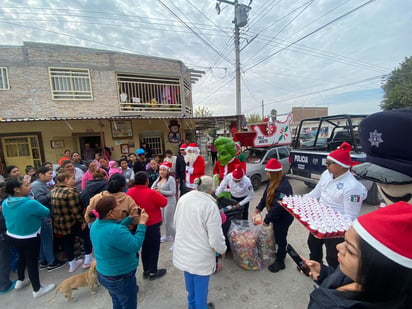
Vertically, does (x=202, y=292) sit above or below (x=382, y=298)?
below

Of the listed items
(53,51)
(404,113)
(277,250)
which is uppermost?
(53,51)

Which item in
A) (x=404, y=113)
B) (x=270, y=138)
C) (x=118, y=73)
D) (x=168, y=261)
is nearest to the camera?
(x=404, y=113)

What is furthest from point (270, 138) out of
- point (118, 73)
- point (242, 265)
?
point (118, 73)

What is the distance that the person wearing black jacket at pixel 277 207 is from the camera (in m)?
2.54

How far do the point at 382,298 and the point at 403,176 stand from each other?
604mm

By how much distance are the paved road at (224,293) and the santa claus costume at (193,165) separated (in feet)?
6.45

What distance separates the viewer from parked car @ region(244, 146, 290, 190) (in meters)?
6.48

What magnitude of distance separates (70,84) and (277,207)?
10.9 metres

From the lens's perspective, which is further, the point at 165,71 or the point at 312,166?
the point at 165,71

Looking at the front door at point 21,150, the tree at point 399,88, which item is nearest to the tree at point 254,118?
the tree at point 399,88

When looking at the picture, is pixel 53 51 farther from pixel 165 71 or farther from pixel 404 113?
pixel 404 113

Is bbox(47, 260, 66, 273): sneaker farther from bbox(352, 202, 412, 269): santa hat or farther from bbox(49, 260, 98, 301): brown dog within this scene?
bbox(352, 202, 412, 269): santa hat

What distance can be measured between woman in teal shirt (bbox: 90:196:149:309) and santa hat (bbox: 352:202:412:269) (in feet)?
5.75

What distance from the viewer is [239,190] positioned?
3.16 metres
